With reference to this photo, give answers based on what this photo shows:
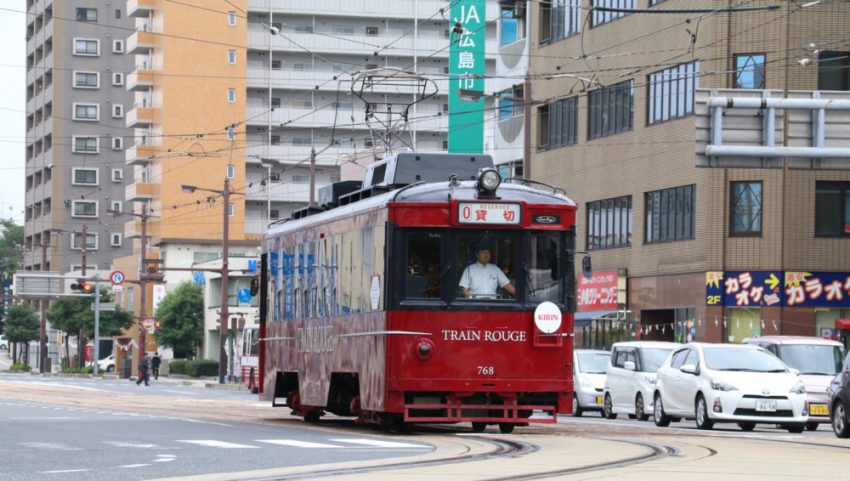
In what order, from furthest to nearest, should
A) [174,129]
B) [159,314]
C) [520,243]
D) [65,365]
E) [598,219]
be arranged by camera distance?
[65,365] < [174,129] < [159,314] < [598,219] < [520,243]

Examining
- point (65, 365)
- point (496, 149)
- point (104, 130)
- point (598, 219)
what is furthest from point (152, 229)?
point (598, 219)

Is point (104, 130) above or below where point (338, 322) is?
above

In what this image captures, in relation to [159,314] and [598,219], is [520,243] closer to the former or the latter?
[598,219]

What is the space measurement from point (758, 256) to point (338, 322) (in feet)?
82.5

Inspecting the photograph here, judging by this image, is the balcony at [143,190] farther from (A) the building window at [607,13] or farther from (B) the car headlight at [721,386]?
(B) the car headlight at [721,386]

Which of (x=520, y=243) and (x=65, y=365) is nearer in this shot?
(x=520, y=243)

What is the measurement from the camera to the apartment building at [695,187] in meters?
44.2

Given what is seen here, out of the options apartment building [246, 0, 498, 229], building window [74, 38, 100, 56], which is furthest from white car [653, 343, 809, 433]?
building window [74, 38, 100, 56]

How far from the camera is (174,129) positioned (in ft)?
318

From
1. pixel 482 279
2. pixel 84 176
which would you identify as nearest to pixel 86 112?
pixel 84 176

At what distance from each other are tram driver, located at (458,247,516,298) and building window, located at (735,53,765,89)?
25911mm

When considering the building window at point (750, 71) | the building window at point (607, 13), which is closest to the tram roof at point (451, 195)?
the building window at point (750, 71)

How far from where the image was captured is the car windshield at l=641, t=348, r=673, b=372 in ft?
105

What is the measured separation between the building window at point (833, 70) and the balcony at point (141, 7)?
199ft
